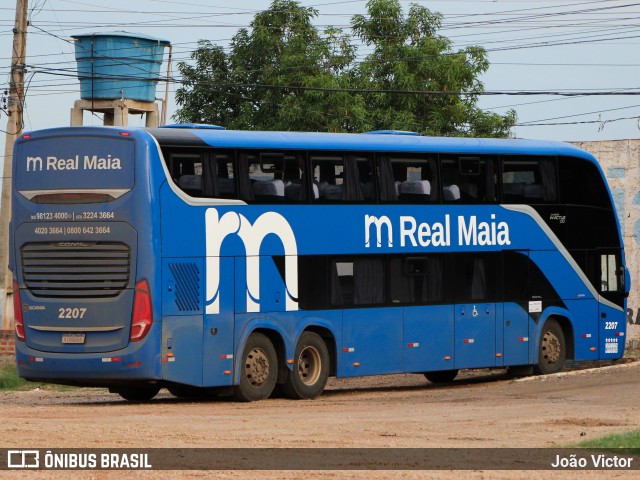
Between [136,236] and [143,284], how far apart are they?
0.65 meters

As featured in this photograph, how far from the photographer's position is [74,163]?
64.1 feet

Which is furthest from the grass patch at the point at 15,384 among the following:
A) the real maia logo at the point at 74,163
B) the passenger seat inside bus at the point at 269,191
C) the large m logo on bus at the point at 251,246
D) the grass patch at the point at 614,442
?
the grass patch at the point at 614,442

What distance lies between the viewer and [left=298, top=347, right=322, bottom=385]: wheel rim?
22.0 meters

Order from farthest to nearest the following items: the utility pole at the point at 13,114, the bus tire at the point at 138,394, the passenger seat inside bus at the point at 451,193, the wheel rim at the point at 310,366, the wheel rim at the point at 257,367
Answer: the utility pole at the point at 13,114
the passenger seat inside bus at the point at 451,193
the bus tire at the point at 138,394
the wheel rim at the point at 310,366
the wheel rim at the point at 257,367

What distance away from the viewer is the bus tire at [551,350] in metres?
26.0

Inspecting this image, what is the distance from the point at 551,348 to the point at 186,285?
889 cm

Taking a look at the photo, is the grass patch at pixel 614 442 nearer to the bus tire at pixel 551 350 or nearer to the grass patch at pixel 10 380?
the bus tire at pixel 551 350

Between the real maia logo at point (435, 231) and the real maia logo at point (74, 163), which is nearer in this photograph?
the real maia logo at point (74, 163)

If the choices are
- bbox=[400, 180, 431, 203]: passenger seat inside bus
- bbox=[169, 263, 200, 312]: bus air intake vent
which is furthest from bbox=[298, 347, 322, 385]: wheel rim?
bbox=[400, 180, 431, 203]: passenger seat inside bus

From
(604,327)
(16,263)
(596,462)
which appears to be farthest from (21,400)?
(596,462)

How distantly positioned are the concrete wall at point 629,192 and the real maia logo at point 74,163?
1745cm

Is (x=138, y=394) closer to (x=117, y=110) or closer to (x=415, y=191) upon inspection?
(x=415, y=191)

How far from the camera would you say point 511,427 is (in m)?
16.6

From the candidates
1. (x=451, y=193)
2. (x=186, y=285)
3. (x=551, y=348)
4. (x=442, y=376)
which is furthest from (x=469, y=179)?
(x=186, y=285)
